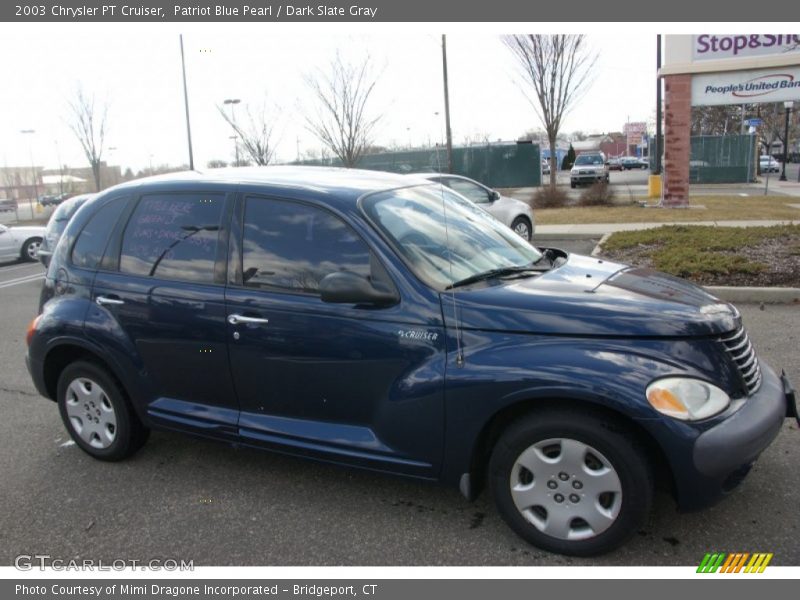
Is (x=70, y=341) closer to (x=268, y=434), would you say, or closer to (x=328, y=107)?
(x=268, y=434)

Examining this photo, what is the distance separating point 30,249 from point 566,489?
55.7ft

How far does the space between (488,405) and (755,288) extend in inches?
227

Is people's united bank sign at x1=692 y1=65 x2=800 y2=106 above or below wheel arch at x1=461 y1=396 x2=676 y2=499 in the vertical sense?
above

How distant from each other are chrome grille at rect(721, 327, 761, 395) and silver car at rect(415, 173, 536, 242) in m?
8.85

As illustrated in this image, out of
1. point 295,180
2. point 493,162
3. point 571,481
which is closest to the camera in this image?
point 571,481

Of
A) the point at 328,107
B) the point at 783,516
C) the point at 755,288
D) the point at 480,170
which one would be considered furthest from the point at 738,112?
the point at 783,516

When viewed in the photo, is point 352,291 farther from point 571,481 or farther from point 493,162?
point 493,162

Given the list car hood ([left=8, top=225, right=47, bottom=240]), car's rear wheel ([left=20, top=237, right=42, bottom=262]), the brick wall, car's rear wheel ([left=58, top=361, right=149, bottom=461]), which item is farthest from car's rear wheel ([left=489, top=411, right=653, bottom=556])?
car hood ([left=8, top=225, right=47, bottom=240])

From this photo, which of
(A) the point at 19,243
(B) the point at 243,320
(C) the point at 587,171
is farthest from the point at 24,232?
(C) the point at 587,171

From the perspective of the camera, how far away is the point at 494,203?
1216cm

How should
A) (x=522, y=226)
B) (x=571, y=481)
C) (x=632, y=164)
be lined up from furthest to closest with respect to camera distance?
(x=632, y=164)
(x=522, y=226)
(x=571, y=481)

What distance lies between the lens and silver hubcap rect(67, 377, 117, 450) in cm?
417

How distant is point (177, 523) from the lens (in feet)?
11.4

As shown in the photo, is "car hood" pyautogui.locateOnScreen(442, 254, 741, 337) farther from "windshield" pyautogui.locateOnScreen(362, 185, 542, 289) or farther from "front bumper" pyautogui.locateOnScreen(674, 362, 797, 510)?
"front bumper" pyautogui.locateOnScreen(674, 362, 797, 510)
